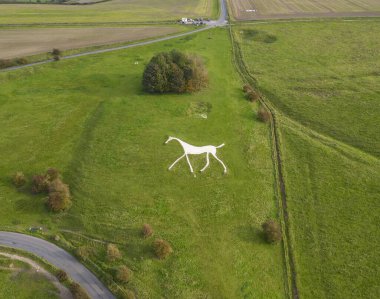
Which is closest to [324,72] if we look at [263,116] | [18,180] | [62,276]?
[263,116]

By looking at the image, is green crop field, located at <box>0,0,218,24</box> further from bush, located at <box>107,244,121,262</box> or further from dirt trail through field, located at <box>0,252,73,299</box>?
bush, located at <box>107,244,121,262</box>

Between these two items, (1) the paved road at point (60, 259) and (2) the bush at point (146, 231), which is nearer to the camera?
(1) the paved road at point (60, 259)

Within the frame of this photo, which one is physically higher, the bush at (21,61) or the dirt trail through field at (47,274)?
the bush at (21,61)

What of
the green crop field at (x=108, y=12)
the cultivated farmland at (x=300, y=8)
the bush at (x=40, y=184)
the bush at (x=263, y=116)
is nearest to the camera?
the bush at (x=40, y=184)

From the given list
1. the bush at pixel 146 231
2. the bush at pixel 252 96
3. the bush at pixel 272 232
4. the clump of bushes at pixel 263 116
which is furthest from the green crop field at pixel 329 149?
the bush at pixel 146 231

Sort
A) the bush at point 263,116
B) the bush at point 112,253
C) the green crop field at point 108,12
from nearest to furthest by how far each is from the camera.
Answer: the bush at point 112,253 → the bush at point 263,116 → the green crop field at point 108,12

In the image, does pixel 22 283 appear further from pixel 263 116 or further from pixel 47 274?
pixel 263 116

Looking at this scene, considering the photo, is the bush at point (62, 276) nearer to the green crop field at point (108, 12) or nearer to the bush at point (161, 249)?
the bush at point (161, 249)
